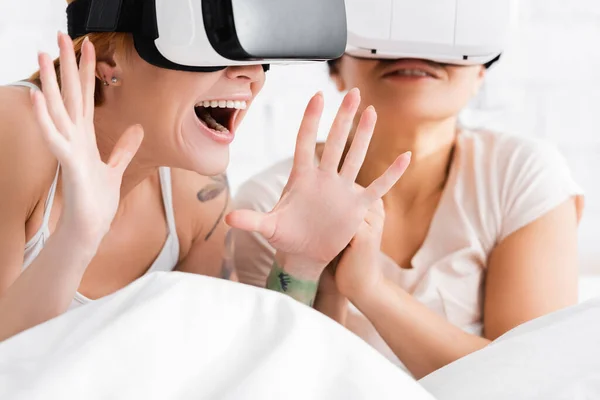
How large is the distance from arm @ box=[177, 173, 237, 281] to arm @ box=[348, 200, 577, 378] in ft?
0.82

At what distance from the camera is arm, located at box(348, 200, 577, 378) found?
3.35 ft

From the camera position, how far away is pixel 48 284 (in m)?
0.71

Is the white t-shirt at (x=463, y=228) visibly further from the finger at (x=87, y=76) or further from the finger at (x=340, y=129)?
the finger at (x=87, y=76)

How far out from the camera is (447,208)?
1218 millimetres

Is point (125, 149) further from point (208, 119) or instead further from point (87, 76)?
point (208, 119)

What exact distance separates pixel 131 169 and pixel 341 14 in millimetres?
340

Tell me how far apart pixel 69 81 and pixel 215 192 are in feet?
1.55

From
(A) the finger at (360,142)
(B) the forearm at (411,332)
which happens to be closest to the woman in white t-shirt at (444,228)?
(B) the forearm at (411,332)

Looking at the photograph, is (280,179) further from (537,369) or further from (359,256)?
(537,369)

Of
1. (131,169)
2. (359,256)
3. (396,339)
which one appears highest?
(131,169)

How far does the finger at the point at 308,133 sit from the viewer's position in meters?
0.90

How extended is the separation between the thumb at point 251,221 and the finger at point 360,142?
0.11 metres

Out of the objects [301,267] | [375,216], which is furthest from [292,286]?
[375,216]

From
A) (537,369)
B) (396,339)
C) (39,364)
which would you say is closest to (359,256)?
(396,339)
